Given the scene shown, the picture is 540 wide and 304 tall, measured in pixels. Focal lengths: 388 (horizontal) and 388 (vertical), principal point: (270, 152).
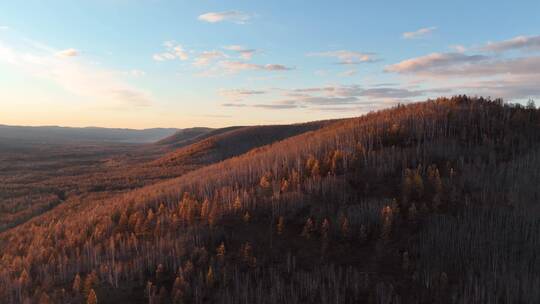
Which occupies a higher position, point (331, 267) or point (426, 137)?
point (426, 137)

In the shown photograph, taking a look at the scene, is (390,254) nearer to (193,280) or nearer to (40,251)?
(193,280)

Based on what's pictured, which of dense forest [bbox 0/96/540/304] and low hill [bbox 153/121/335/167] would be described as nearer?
dense forest [bbox 0/96/540/304]

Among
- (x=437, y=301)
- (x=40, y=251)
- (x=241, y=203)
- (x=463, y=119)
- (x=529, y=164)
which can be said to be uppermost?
(x=463, y=119)

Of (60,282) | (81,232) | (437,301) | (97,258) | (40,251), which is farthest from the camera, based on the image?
(81,232)

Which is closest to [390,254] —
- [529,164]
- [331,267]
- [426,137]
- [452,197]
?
[331,267]

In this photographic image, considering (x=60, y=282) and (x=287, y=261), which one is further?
(x=60, y=282)

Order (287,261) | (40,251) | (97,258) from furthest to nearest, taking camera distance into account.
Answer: (40,251) < (97,258) < (287,261)

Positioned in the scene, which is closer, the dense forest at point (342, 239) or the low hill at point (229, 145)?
the dense forest at point (342, 239)

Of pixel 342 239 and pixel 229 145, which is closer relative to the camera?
pixel 342 239
